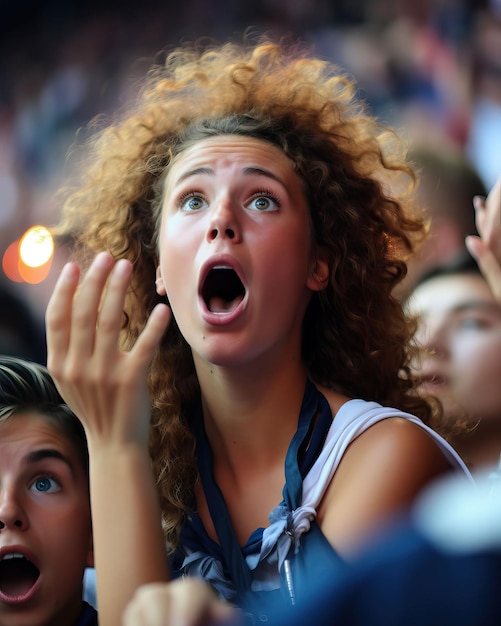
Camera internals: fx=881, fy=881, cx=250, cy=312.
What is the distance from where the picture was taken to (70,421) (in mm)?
938

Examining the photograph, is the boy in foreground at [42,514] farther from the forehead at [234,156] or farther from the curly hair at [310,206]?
the forehead at [234,156]

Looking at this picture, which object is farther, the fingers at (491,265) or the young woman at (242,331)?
the fingers at (491,265)

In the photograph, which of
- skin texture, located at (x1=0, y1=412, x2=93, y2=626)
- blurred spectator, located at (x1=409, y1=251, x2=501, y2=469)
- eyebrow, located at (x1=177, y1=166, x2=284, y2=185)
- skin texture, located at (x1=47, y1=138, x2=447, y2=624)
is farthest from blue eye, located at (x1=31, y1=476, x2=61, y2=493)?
blurred spectator, located at (x1=409, y1=251, x2=501, y2=469)

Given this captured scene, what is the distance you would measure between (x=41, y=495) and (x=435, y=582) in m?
0.48

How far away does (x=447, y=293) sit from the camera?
47.2 inches

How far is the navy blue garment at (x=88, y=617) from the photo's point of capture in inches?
34.8

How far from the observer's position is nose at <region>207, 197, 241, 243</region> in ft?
2.81

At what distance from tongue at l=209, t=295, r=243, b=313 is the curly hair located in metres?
0.16

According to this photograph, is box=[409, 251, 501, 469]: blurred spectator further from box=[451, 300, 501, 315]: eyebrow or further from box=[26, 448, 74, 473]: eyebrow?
box=[26, 448, 74, 473]: eyebrow

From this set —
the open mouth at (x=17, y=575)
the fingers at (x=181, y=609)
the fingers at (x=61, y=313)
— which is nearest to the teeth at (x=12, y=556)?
the open mouth at (x=17, y=575)

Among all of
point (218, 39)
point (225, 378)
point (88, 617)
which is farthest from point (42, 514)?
point (218, 39)

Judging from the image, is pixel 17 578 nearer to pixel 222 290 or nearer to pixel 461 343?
pixel 222 290

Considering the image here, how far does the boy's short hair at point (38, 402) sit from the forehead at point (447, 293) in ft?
1.57

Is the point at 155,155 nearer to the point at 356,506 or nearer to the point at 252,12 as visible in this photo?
the point at 252,12
